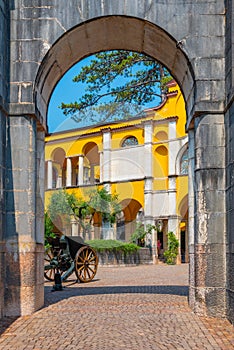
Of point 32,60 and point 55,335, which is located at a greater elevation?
point 32,60

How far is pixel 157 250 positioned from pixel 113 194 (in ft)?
13.6

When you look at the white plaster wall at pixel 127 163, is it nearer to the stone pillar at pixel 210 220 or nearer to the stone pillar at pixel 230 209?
the stone pillar at pixel 210 220

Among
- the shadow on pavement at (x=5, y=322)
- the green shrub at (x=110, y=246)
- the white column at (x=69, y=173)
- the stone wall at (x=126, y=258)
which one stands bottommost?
the stone wall at (x=126, y=258)

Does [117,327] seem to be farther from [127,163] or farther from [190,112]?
[127,163]

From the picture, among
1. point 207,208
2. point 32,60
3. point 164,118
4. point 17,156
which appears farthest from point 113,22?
point 164,118

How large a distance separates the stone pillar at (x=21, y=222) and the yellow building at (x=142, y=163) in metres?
20.1

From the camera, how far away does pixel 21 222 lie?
7.91 meters

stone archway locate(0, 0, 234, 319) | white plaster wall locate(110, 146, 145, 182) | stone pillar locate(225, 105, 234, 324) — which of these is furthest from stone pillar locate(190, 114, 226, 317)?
white plaster wall locate(110, 146, 145, 182)

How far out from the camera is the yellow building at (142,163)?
2848 cm

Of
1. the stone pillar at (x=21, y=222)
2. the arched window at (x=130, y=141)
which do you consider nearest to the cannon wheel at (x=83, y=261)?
the stone pillar at (x=21, y=222)

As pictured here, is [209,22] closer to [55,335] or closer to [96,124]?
[55,335]

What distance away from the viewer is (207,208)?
770cm

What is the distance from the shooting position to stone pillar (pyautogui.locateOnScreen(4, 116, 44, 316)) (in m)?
7.75

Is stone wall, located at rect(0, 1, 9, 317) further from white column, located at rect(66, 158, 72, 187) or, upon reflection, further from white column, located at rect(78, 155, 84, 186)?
white column, located at rect(66, 158, 72, 187)
